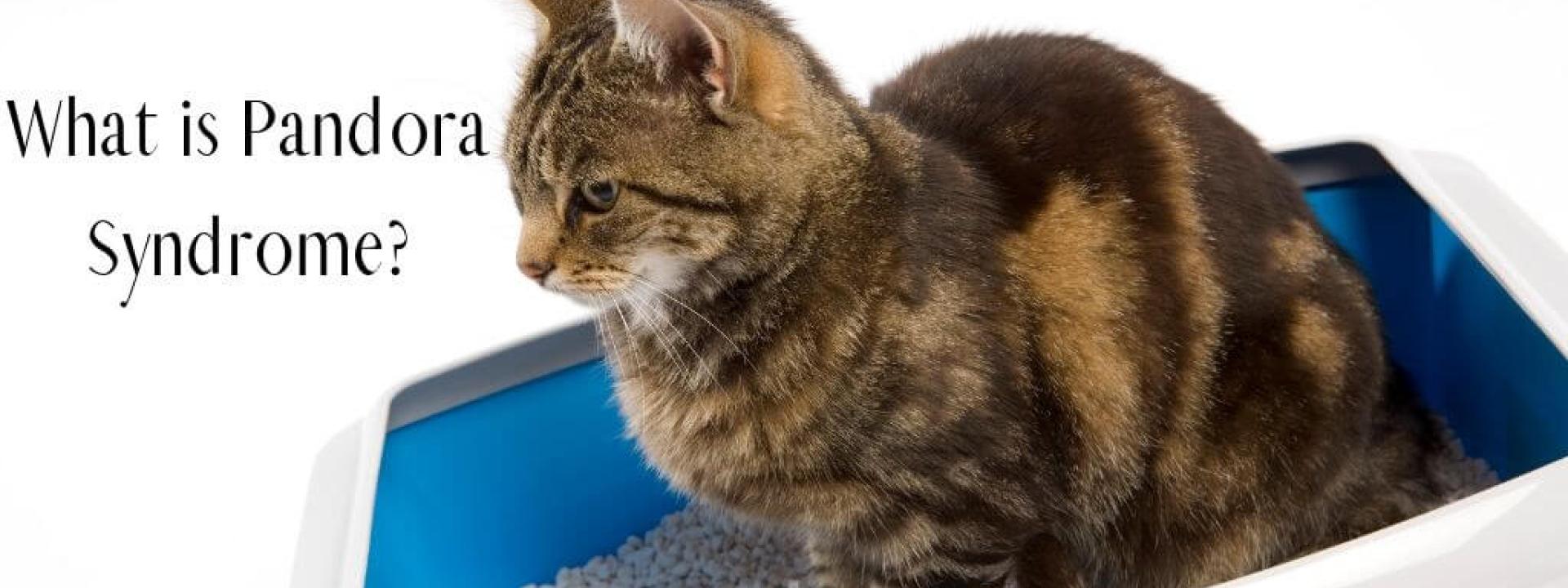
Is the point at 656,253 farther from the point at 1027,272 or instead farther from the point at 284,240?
the point at 284,240

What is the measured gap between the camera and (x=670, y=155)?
3.94 feet

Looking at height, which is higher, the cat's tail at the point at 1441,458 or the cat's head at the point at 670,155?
the cat's head at the point at 670,155

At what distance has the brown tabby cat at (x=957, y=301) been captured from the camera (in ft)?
3.99

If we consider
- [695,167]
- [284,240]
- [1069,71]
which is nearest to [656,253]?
[695,167]

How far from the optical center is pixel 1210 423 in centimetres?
141

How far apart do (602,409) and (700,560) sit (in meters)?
0.18

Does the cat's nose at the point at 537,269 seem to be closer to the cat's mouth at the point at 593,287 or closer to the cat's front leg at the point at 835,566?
the cat's mouth at the point at 593,287

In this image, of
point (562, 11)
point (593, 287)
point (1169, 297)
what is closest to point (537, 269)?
point (593, 287)

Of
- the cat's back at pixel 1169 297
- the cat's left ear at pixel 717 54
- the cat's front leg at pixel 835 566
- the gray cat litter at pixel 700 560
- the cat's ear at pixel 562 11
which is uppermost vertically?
the cat's ear at pixel 562 11

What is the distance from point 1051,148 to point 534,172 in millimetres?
423

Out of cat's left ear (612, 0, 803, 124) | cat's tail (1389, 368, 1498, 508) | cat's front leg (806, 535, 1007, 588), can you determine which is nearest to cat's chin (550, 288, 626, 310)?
cat's left ear (612, 0, 803, 124)

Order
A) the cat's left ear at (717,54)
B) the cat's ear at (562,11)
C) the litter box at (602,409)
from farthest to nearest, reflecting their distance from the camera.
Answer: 1. the litter box at (602,409)
2. the cat's ear at (562,11)
3. the cat's left ear at (717,54)

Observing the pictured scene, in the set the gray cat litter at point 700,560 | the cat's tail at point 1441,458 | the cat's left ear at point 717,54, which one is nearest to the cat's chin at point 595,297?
the cat's left ear at point 717,54

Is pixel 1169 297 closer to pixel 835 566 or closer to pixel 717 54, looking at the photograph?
pixel 835 566
